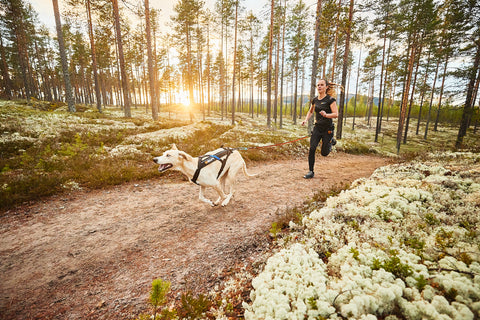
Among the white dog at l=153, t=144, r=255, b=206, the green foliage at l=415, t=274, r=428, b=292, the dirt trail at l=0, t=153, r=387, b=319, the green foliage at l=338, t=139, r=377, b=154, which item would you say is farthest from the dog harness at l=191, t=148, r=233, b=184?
the green foliage at l=338, t=139, r=377, b=154

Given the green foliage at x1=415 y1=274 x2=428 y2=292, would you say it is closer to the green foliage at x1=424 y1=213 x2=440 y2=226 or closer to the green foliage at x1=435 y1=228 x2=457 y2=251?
the green foliage at x1=435 y1=228 x2=457 y2=251

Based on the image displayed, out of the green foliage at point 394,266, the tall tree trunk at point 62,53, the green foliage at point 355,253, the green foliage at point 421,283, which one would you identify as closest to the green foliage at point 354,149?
the green foliage at point 355,253

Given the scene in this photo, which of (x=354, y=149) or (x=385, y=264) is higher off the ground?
(x=385, y=264)

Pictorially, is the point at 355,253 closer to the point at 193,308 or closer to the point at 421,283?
the point at 421,283

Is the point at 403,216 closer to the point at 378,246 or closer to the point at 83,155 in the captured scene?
the point at 378,246

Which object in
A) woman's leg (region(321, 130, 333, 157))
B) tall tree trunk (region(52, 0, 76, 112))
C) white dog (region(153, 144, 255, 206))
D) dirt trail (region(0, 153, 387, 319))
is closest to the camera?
dirt trail (region(0, 153, 387, 319))

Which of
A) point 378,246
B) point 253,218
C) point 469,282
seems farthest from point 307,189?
point 469,282

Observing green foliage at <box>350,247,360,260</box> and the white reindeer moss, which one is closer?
the white reindeer moss

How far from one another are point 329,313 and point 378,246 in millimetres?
1318

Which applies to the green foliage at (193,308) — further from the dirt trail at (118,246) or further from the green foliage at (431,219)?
the green foliage at (431,219)

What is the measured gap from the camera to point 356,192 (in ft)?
14.2

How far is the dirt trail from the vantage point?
8.98 ft

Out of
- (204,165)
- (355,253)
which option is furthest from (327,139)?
(355,253)

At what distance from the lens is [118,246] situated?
383 cm
